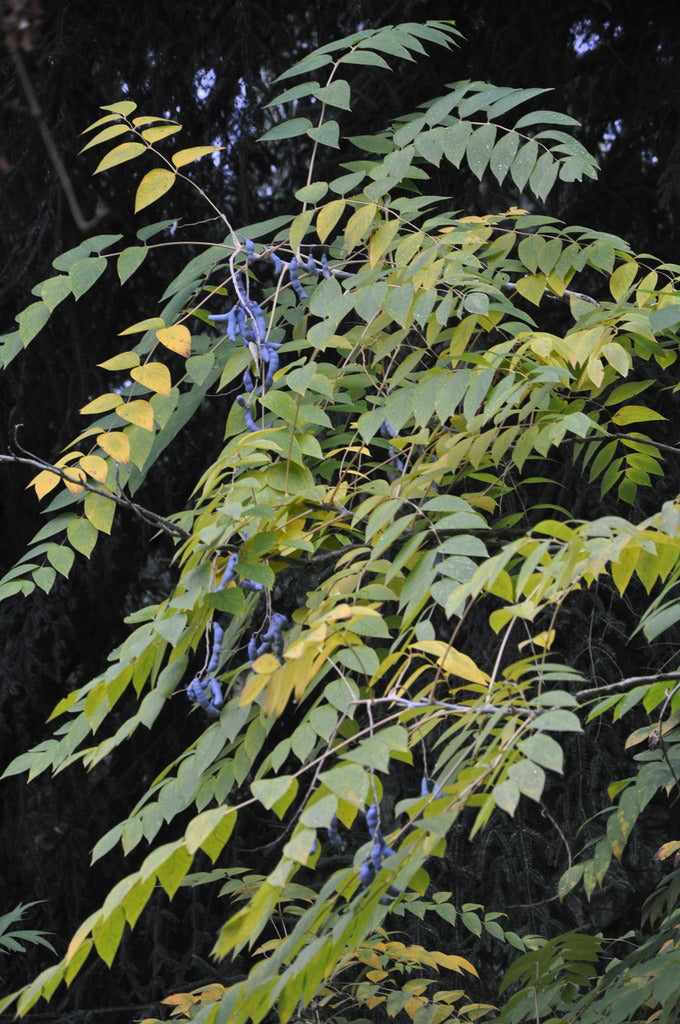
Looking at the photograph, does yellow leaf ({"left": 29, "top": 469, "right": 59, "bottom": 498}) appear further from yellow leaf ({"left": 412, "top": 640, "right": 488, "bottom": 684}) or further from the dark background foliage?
the dark background foliage

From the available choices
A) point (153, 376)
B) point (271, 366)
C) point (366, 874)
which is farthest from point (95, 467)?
point (366, 874)

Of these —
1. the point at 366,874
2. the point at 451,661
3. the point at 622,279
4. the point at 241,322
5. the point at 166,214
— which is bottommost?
the point at 366,874

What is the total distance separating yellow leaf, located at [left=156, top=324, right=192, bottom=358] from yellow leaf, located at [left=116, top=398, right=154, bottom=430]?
0.09m

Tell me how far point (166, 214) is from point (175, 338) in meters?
2.16

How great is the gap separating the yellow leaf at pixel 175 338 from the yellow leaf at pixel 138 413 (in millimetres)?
92

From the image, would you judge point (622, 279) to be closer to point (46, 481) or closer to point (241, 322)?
point (241, 322)

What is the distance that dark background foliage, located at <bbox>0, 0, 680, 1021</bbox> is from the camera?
328 cm

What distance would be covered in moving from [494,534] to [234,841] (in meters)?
1.87

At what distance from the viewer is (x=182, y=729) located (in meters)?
Answer: 3.58

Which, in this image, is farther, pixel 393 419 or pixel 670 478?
pixel 670 478

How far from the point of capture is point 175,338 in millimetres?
1596

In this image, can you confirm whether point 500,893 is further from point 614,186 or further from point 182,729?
point 614,186

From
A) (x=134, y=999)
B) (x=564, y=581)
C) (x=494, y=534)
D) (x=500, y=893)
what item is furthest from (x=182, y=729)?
(x=564, y=581)

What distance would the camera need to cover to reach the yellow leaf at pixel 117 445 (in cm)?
157
